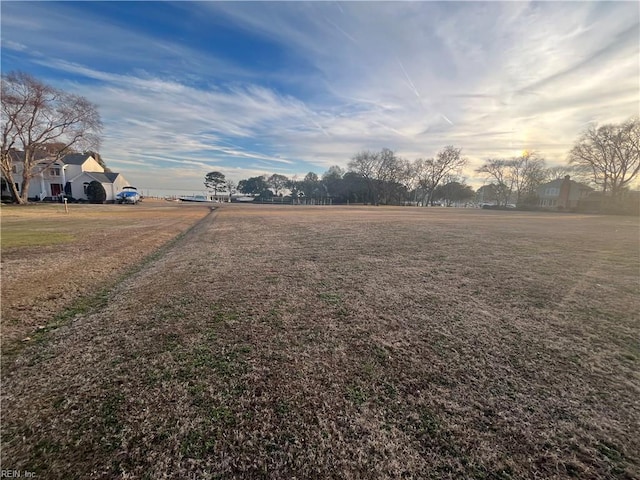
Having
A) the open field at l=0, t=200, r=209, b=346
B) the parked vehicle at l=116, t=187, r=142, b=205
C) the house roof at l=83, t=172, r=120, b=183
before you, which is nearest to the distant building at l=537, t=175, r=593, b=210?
the open field at l=0, t=200, r=209, b=346

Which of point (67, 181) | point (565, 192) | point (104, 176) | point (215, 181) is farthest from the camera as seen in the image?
point (215, 181)

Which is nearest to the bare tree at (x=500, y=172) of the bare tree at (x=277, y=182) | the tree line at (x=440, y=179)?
the tree line at (x=440, y=179)

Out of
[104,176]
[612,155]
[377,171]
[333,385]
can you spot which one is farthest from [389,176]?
[333,385]

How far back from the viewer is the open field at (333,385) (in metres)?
Result: 1.79

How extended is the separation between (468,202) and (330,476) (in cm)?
11803

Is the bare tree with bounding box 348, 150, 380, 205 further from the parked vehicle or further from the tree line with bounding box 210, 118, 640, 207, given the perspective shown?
the parked vehicle

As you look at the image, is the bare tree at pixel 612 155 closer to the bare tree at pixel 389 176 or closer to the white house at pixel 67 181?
the bare tree at pixel 389 176

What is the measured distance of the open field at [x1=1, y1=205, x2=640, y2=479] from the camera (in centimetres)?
179

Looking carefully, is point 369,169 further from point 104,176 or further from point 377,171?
point 104,176

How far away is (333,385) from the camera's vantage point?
97.6 inches

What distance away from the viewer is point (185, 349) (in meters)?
3.07

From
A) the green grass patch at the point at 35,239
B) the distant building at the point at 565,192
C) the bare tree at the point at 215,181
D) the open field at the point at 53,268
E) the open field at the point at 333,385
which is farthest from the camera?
the bare tree at the point at 215,181

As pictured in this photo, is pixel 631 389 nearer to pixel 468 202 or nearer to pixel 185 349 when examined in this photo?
pixel 185 349

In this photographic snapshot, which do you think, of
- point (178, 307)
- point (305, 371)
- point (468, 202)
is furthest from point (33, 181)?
point (468, 202)
